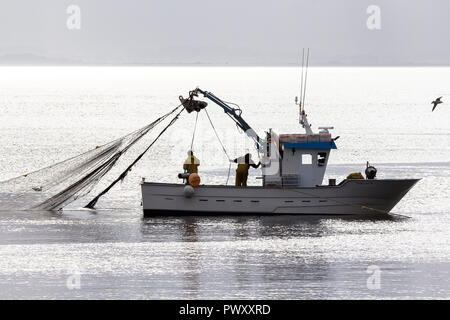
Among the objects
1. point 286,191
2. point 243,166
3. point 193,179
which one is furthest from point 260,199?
point 193,179

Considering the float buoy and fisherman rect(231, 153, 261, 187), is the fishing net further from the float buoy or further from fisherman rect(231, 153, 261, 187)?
fisherman rect(231, 153, 261, 187)

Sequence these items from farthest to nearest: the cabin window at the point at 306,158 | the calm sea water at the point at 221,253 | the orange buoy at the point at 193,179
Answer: the cabin window at the point at 306,158, the orange buoy at the point at 193,179, the calm sea water at the point at 221,253

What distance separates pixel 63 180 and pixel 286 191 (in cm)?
941

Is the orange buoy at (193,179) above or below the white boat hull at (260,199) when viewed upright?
above

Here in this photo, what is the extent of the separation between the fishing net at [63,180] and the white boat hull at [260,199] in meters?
2.24

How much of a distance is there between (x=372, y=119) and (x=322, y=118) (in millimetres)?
9131

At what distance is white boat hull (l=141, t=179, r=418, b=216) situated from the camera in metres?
41.7

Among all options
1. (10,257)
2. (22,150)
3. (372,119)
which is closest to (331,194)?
(10,257)

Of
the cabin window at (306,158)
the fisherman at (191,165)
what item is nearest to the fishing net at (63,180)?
the fisherman at (191,165)

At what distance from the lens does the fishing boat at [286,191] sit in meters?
Result: 41.8

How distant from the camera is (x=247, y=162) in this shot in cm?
4216

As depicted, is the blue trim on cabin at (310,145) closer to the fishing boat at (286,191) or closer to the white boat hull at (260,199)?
the fishing boat at (286,191)
